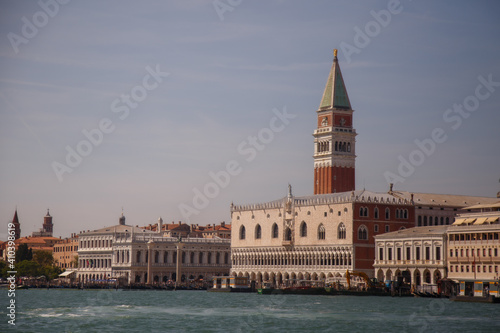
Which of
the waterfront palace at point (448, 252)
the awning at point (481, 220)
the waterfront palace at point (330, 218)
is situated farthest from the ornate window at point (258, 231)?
the awning at point (481, 220)

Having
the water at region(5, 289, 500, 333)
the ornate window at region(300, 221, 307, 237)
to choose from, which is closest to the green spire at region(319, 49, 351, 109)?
the ornate window at region(300, 221, 307, 237)

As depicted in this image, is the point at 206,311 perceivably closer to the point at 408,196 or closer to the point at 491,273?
the point at 491,273

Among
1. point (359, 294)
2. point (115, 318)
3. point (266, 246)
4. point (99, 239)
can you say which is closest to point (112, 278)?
point (99, 239)

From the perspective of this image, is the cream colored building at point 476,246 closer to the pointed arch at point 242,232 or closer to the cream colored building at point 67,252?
the pointed arch at point 242,232

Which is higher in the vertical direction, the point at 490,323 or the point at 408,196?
the point at 408,196

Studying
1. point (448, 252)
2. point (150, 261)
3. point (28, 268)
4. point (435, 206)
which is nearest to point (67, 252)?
point (28, 268)

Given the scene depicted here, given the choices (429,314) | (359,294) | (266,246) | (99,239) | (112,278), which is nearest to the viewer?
(429,314)

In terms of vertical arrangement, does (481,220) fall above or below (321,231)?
above

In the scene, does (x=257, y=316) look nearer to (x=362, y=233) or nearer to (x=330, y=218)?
(x=362, y=233)
